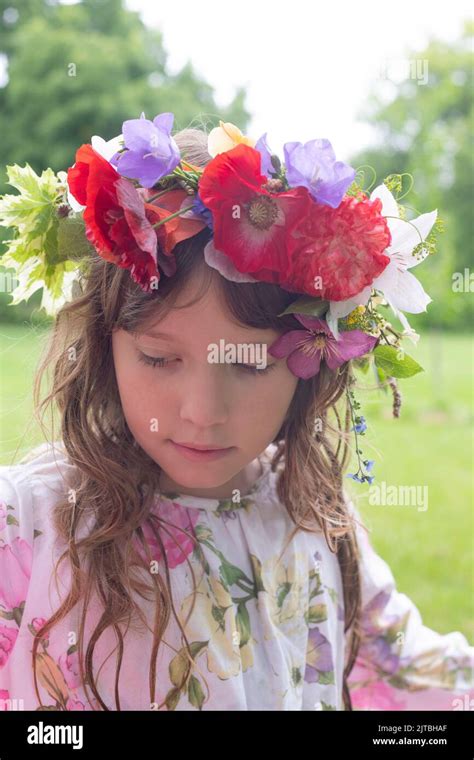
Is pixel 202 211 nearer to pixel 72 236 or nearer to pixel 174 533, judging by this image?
pixel 72 236

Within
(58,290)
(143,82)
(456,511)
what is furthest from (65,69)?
(58,290)

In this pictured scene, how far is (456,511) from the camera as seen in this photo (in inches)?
156

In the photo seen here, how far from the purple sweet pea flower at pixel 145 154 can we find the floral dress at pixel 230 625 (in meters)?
0.46

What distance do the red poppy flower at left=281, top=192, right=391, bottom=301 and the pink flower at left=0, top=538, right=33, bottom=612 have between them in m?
0.51

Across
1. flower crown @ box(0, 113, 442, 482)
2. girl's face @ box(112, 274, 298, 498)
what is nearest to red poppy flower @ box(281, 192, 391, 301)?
flower crown @ box(0, 113, 442, 482)

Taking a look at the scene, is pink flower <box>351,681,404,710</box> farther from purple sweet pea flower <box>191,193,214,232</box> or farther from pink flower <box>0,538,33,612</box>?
purple sweet pea flower <box>191,193,214,232</box>

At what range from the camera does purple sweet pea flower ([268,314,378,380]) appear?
1184mm

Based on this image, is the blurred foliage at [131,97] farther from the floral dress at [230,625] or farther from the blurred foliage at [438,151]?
the floral dress at [230,625]

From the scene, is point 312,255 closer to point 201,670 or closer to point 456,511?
point 201,670

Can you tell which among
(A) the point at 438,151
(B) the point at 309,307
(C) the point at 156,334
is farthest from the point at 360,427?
(A) the point at 438,151

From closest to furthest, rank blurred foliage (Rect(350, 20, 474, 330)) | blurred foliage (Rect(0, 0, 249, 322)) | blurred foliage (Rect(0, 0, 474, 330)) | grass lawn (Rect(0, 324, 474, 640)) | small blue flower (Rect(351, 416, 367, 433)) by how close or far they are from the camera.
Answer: small blue flower (Rect(351, 416, 367, 433)) → grass lawn (Rect(0, 324, 474, 640)) → blurred foliage (Rect(350, 20, 474, 330)) → blurred foliage (Rect(0, 0, 474, 330)) → blurred foliage (Rect(0, 0, 249, 322))

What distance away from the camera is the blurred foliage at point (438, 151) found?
6.39 meters

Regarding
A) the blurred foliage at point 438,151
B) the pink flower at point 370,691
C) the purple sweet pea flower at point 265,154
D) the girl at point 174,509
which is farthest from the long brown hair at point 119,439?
the blurred foliage at point 438,151

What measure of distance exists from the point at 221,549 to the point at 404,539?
7.72 ft
